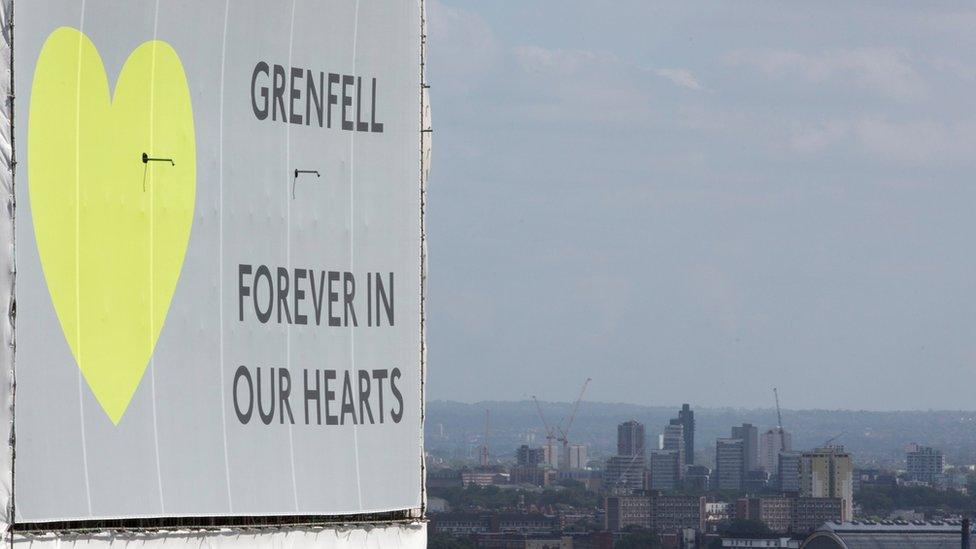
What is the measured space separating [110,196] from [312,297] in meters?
4.28

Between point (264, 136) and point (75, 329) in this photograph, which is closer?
point (75, 329)

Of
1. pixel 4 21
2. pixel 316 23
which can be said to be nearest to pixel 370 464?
pixel 316 23

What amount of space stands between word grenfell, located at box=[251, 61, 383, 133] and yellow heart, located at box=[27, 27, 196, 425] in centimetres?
157

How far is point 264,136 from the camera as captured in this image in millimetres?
26406

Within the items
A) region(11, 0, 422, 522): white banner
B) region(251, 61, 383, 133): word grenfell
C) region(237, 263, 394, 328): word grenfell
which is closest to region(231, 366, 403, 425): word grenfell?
region(11, 0, 422, 522): white banner

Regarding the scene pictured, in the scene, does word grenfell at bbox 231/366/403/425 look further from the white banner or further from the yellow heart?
the yellow heart

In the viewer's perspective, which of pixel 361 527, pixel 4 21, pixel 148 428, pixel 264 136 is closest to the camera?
pixel 4 21

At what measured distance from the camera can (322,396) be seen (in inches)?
1081

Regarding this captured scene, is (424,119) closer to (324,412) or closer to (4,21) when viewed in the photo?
(324,412)

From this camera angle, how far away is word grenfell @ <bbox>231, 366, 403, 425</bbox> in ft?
85.5

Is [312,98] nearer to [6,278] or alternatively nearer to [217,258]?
[217,258]

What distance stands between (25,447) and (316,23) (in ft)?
26.7

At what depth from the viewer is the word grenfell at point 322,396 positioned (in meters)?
26.1

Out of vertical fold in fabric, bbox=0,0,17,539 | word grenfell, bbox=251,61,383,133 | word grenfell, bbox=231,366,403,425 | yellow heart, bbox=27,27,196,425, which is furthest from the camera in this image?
word grenfell, bbox=251,61,383,133
